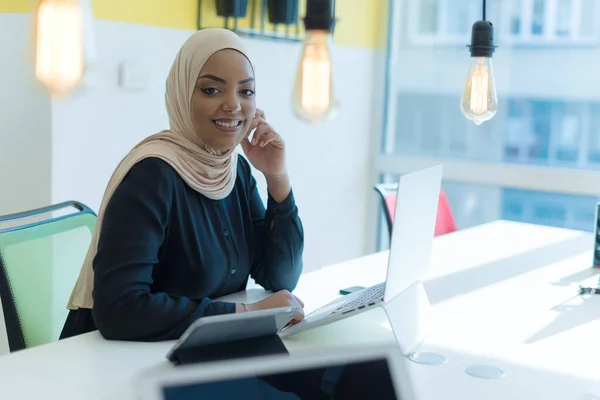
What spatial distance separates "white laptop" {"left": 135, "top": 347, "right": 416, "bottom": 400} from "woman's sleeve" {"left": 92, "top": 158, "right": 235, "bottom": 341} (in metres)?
0.85

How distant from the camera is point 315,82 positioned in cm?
181

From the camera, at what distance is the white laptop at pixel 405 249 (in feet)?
4.87

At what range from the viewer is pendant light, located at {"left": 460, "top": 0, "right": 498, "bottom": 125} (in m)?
2.21

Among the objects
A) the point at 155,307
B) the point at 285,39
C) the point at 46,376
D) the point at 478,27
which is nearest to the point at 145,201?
the point at 155,307

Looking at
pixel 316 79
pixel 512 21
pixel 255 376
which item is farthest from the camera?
pixel 512 21

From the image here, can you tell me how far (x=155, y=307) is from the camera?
157cm

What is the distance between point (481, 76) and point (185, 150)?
2.88ft

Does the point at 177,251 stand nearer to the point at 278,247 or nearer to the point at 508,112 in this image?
the point at 278,247

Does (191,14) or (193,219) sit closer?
(193,219)

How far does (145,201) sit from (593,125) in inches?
106

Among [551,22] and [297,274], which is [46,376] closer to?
[297,274]

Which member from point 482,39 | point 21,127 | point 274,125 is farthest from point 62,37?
point 274,125

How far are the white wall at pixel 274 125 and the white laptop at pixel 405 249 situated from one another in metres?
0.73

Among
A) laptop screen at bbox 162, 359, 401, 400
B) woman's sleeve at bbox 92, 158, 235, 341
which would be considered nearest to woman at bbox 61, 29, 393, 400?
woman's sleeve at bbox 92, 158, 235, 341
